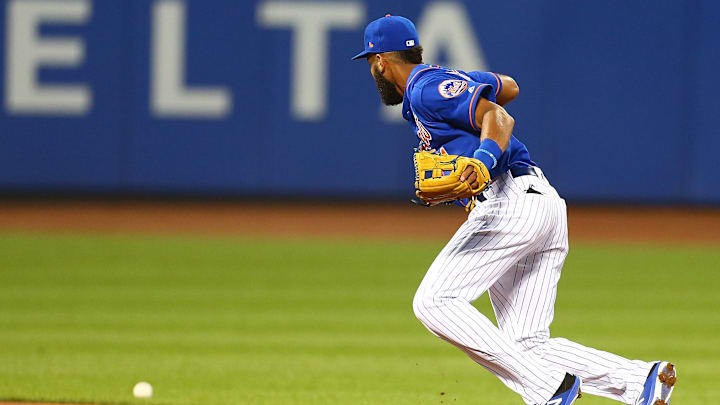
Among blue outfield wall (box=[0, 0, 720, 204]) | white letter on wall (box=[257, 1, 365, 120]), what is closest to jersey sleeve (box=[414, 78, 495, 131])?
blue outfield wall (box=[0, 0, 720, 204])

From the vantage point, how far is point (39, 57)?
14.7 m

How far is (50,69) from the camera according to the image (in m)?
14.8

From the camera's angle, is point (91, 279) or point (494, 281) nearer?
point (494, 281)

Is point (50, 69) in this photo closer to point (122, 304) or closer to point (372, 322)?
point (122, 304)

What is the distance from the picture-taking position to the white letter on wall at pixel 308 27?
1487 cm

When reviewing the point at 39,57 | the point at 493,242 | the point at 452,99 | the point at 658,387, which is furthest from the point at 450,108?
the point at 39,57

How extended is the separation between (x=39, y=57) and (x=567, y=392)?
40.0ft

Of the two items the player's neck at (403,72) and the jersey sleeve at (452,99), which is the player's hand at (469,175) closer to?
the jersey sleeve at (452,99)

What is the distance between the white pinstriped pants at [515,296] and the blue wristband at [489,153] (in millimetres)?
302

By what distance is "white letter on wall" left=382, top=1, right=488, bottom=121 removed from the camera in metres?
14.8

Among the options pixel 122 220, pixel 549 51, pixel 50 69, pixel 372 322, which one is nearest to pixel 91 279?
pixel 372 322

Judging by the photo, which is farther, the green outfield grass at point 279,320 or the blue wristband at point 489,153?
the green outfield grass at point 279,320

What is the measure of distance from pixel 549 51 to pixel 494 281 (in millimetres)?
11228

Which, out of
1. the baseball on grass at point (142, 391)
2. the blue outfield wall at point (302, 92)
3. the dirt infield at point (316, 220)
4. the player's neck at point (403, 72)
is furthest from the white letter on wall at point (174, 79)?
the player's neck at point (403, 72)
